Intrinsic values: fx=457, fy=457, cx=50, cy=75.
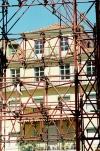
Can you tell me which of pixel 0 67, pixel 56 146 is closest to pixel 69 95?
pixel 56 146

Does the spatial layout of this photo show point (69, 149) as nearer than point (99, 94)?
No

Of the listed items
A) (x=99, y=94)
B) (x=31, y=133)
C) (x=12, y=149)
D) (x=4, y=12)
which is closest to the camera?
(x=99, y=94)

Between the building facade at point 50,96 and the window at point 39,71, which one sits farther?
the window at point 39,71

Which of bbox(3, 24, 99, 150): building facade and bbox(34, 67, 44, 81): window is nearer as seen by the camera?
bbox(3, 24, 99, 150): building facade

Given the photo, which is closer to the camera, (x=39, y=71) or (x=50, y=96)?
(x=50, y=96)

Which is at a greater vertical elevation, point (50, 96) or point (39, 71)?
point (39, 71)

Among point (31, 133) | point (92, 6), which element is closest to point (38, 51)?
point (31, 133)

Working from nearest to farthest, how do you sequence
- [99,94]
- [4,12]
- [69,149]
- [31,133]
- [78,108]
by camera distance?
[78,108] < [99,94] < [4,12] < [69,149] < [31,133]

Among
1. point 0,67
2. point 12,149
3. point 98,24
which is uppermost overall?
point 98,24

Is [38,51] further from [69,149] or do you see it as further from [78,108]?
→ [78,108]

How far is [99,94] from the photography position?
1927 centimetres

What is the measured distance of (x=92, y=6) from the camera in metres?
19.6

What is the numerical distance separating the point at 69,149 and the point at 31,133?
532 cm

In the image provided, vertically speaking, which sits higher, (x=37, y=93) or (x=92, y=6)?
(x=92, y=6)
